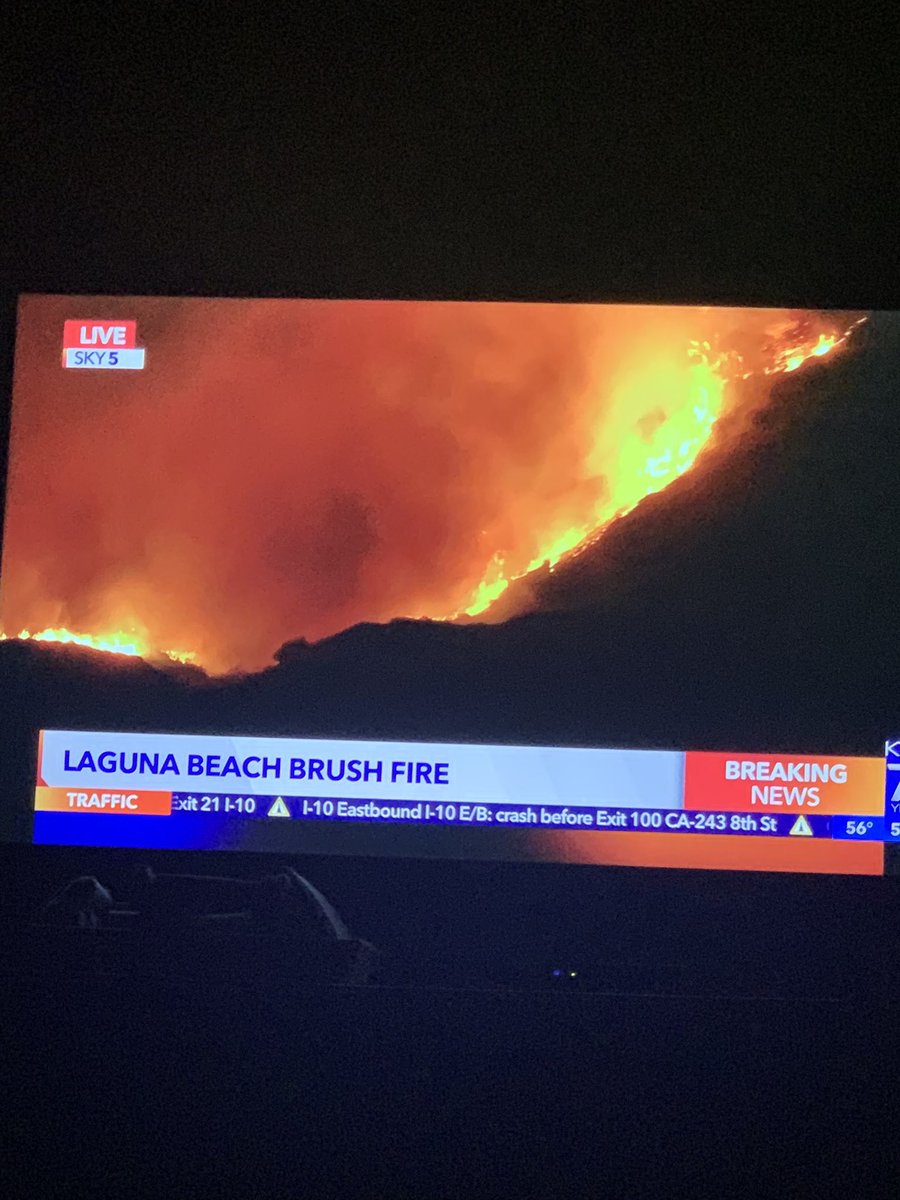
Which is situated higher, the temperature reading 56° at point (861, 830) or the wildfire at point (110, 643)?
the wildfire at point (110, 643)

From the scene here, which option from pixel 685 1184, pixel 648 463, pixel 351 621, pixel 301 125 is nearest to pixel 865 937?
pixel 685 1184

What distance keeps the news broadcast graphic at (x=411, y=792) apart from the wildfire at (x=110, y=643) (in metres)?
0.14

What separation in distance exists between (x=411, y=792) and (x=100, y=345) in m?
0.99

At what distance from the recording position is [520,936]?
2.15m

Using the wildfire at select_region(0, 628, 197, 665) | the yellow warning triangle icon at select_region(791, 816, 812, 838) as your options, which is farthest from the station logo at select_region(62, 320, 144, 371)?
the yellow warning triangle icon at select_region(791, 816, 812, 838)

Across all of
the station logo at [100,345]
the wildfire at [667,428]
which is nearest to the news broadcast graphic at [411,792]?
the wildfire at [667,428]

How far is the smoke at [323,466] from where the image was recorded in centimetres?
213

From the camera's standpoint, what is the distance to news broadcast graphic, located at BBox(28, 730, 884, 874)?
6.82 ft

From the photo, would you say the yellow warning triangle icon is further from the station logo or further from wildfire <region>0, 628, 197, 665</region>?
the station logo

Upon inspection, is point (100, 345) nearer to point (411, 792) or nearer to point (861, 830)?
point (411, 792)

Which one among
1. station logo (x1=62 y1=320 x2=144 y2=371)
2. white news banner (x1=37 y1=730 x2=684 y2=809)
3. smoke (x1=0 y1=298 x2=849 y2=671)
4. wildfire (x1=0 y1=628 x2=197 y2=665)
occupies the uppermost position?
station logo (x1=62 y1=320 x2=144 y2=371)

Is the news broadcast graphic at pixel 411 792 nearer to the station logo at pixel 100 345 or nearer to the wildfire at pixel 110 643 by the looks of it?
the wildfire at pixel 110 643

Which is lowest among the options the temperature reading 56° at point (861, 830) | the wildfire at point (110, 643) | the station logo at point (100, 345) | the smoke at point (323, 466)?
the temperature reading 56° at point (861, 830)

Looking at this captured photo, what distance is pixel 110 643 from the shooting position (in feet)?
6.98
